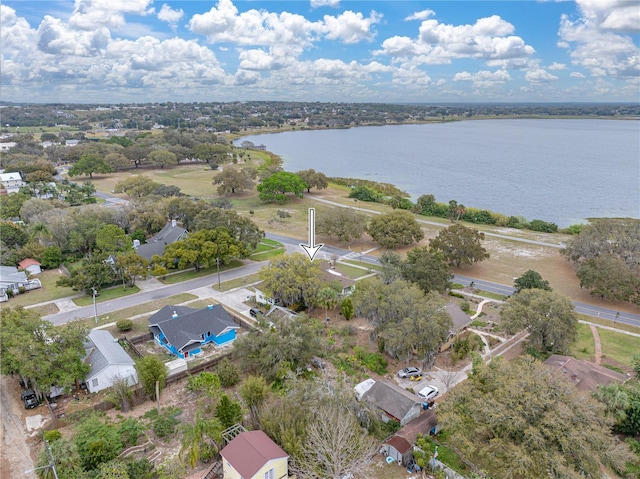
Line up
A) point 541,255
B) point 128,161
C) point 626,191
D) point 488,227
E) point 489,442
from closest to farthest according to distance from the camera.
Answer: point 489,442, point 541,255, point 488,227, point 626,191, point 128,161

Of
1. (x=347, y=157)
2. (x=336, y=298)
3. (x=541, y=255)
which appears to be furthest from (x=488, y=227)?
(x=347, y=157)

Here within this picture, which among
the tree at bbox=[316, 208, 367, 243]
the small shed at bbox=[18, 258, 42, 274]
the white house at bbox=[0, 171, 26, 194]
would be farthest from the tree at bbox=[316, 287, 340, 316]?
the white house at bbox=[0, 171, 26, 194]

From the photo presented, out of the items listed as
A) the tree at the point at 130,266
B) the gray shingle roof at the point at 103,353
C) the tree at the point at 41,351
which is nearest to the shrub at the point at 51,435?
the tree at the point at 41,351

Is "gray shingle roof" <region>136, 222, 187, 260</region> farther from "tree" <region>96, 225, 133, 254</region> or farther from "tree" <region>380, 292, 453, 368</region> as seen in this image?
"tree" <region>380, 292, 453, 368</region>

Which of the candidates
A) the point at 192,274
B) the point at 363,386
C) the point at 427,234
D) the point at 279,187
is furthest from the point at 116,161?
the point at 363,386

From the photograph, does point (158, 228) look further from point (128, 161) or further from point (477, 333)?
point (128, 161)

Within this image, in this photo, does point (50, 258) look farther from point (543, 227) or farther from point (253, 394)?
point (543, 227)

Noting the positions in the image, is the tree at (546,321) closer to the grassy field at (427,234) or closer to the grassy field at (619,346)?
the grassy field at (619,346)
